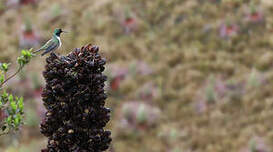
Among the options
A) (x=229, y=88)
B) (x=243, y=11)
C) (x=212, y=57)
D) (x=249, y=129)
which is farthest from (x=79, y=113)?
(x=243, y=11)

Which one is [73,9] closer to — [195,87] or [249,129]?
[195,87]

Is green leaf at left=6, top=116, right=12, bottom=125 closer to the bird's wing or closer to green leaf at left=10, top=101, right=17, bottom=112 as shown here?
green leaf at left=10, top=101, right=17, bottom=112

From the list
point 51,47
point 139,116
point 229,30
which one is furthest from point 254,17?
point 51,47

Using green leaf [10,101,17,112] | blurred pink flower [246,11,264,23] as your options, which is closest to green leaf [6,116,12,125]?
green leaf [10,101,17,112]

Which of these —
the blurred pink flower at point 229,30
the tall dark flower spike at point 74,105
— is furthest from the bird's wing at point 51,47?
the blurred pink flower at point 229,30

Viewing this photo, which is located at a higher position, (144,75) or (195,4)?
(195,4)

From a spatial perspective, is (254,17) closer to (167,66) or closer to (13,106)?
(167,66)

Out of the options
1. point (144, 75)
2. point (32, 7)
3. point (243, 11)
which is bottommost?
point (144, 75)
